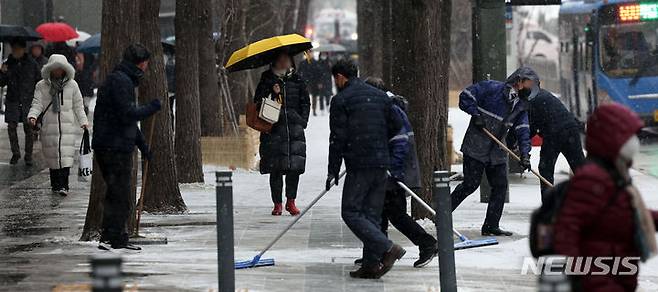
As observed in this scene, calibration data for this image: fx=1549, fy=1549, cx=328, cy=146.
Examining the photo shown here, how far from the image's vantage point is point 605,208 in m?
6.55

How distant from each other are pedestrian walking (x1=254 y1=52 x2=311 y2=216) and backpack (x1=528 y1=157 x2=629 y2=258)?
29.0 ft

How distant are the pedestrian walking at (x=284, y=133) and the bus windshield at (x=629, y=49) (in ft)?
53.9

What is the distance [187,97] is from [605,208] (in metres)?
13.2

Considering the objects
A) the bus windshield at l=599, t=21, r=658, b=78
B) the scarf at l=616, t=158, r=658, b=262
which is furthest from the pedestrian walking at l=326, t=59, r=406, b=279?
the bus windshield at l=599, t=21, r=658, b=78

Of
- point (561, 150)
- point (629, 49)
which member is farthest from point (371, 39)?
point (561, 150)

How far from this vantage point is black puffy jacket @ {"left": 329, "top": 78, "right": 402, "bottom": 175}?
11.1 meters

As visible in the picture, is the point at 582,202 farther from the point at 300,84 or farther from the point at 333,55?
the point at 333,55

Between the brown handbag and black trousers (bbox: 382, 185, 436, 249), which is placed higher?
the brown handbag

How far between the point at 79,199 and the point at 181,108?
Answer: 7.87ft

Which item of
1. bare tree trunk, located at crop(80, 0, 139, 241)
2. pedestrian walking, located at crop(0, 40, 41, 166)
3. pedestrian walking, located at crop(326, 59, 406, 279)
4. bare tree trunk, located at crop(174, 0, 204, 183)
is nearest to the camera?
pedestrian walking, located at crop(326, 59, 406, 279)

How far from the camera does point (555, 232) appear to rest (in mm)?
6566

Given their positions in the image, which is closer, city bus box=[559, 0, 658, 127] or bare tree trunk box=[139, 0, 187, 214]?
bare tree trunk box=[139, 0, 187, 214]

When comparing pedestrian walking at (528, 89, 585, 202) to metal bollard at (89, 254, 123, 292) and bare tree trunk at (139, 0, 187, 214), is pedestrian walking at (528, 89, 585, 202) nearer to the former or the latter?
bare tree trunk at (139, 0, 187, 214)

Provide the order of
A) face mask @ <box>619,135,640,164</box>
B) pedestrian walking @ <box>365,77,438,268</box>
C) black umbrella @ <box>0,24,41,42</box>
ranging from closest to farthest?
face mask @ <box>619,135,640,164</box>, pedestrian walking @ <box>365,77,438,268</box>, black umbrella @ <box>0,24,41,42</box>
